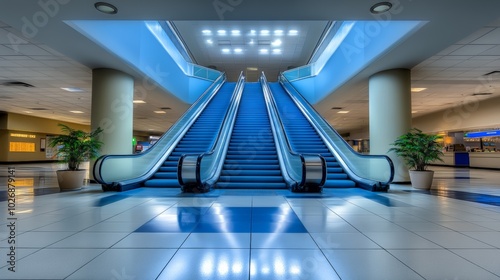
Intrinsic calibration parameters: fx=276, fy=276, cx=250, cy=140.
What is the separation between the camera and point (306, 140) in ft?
32.8

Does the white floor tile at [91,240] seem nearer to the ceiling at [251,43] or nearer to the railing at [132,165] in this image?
the railing at [132,165]

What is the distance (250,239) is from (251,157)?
572cm

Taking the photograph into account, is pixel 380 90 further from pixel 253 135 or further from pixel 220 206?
pixel 220 206

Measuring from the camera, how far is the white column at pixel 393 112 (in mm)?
8383

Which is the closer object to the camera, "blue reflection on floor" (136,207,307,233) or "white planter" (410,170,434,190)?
"blue reflection on floor" (136,207,307,233)

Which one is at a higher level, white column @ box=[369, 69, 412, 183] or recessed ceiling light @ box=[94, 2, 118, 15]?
recessed ceiling light @ box=[94, 2, 118, 15]

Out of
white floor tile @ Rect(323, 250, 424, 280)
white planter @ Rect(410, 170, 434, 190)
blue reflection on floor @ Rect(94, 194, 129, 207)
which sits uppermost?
white planter @ Rect(410, 170, 434, 190)

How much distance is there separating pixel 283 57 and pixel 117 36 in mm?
15877

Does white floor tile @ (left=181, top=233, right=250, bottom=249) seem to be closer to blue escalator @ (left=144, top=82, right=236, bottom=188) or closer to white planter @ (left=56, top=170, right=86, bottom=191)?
blue escalator @ (left=144, top=82, right=236, bottom=188)

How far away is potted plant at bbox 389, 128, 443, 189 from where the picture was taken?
7.19 m

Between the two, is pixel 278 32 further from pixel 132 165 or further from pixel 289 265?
pixel 289 265

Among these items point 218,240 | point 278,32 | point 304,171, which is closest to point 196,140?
point 304,171

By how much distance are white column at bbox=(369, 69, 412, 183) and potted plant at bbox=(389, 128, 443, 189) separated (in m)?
0.83

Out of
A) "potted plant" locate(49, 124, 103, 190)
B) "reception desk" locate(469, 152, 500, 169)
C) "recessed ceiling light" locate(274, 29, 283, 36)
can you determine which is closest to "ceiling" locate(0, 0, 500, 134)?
"potted plant" locate(49, 124, 103, 190)
